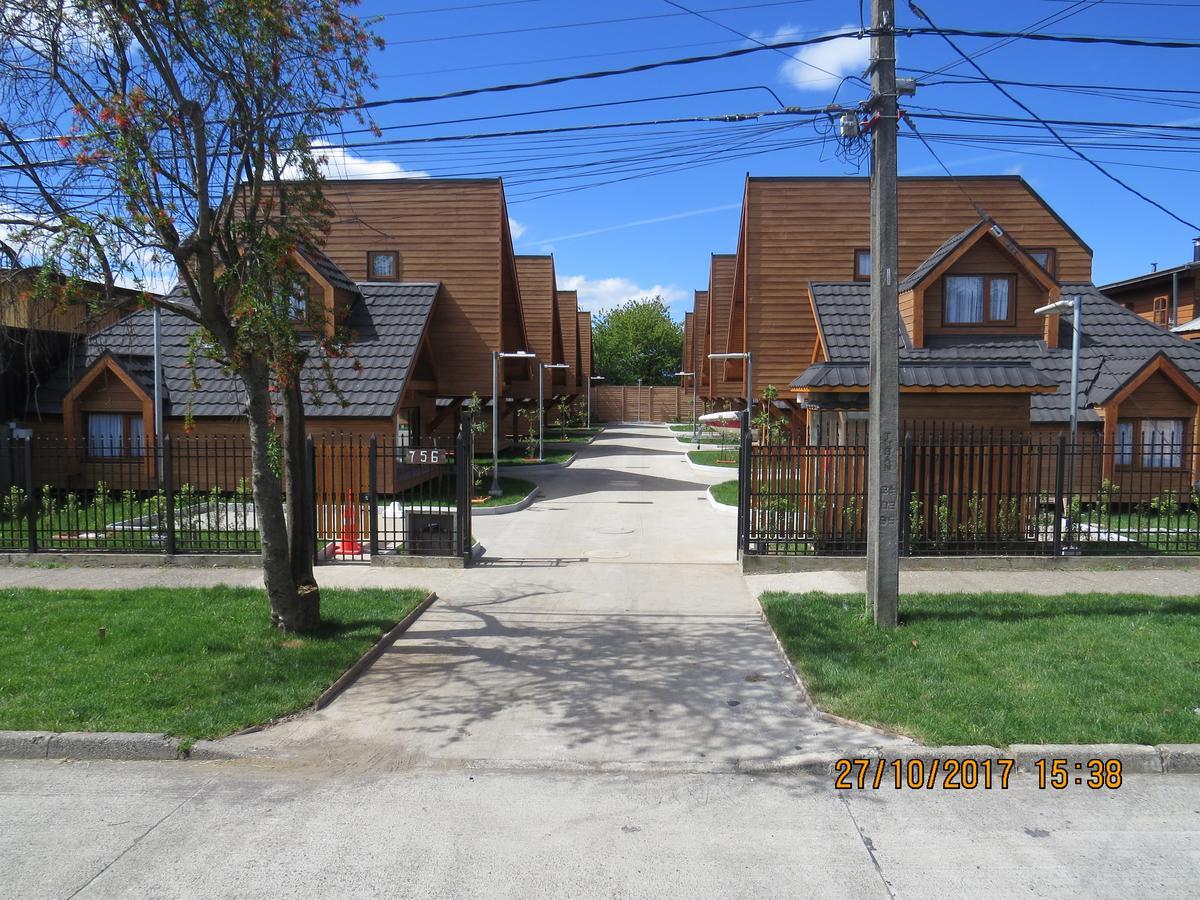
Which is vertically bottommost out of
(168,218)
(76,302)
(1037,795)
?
(1037,795)

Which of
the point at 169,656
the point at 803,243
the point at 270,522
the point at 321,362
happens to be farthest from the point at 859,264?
the point at 169,656

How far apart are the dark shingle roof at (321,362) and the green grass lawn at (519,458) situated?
6906 millimetres

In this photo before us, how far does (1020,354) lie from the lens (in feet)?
50.6

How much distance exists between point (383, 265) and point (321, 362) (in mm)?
5176

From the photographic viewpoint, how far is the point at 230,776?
17.9 feet

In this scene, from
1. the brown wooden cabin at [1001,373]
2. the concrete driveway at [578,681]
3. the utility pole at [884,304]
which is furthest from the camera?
the brown wooden cabin at [1001,373]

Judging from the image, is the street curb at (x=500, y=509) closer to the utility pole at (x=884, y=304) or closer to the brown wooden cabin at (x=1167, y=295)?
the utility pole at (x=884, y=304)

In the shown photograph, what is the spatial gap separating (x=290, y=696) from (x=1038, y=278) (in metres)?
14.2

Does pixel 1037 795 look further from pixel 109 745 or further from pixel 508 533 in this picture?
pixel 508 533

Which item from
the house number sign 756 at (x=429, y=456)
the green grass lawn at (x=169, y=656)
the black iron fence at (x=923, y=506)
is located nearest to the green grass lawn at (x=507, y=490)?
the house number sign 756 at (x=429, y=456)

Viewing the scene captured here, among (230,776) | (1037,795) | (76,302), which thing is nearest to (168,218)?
(76,302)

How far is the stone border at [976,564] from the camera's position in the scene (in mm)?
11312

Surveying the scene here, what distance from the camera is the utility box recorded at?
11977mm
